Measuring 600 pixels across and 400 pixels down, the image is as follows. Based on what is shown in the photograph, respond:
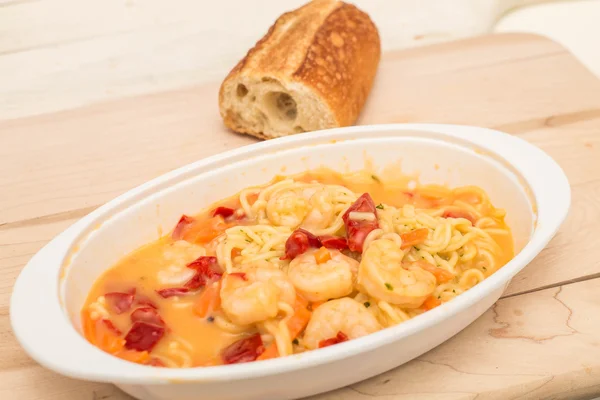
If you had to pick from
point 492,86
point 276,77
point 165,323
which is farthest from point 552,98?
point 165,323

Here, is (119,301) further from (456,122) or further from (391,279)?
(456,122)

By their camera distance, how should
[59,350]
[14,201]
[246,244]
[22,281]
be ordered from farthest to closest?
[14,201] < [246,244] < [22,281] < [59,350]

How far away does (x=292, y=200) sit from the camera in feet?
7.88

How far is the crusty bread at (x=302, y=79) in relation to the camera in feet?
10.4

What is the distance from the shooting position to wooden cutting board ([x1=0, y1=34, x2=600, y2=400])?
1.99 metres

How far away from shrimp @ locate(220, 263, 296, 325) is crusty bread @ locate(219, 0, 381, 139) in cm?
123

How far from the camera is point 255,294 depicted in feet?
6.44

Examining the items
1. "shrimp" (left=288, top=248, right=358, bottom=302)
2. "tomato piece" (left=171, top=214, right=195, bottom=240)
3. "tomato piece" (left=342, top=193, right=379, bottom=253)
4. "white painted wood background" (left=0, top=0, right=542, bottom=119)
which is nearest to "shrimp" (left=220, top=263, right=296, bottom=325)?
"shrimp" (left=288, top=248, right=358, bottom=302)

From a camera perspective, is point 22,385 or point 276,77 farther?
point 276,77

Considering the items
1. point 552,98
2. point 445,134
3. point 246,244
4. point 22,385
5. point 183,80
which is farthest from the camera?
point 183,80

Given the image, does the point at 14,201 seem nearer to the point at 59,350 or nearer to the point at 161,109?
the point at 161,109

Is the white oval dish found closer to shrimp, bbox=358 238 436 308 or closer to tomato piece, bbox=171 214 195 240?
tomato piece, bbox=171 214 195 240

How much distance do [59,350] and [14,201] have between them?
149 centimetres

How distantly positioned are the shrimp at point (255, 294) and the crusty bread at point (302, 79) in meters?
1.23
